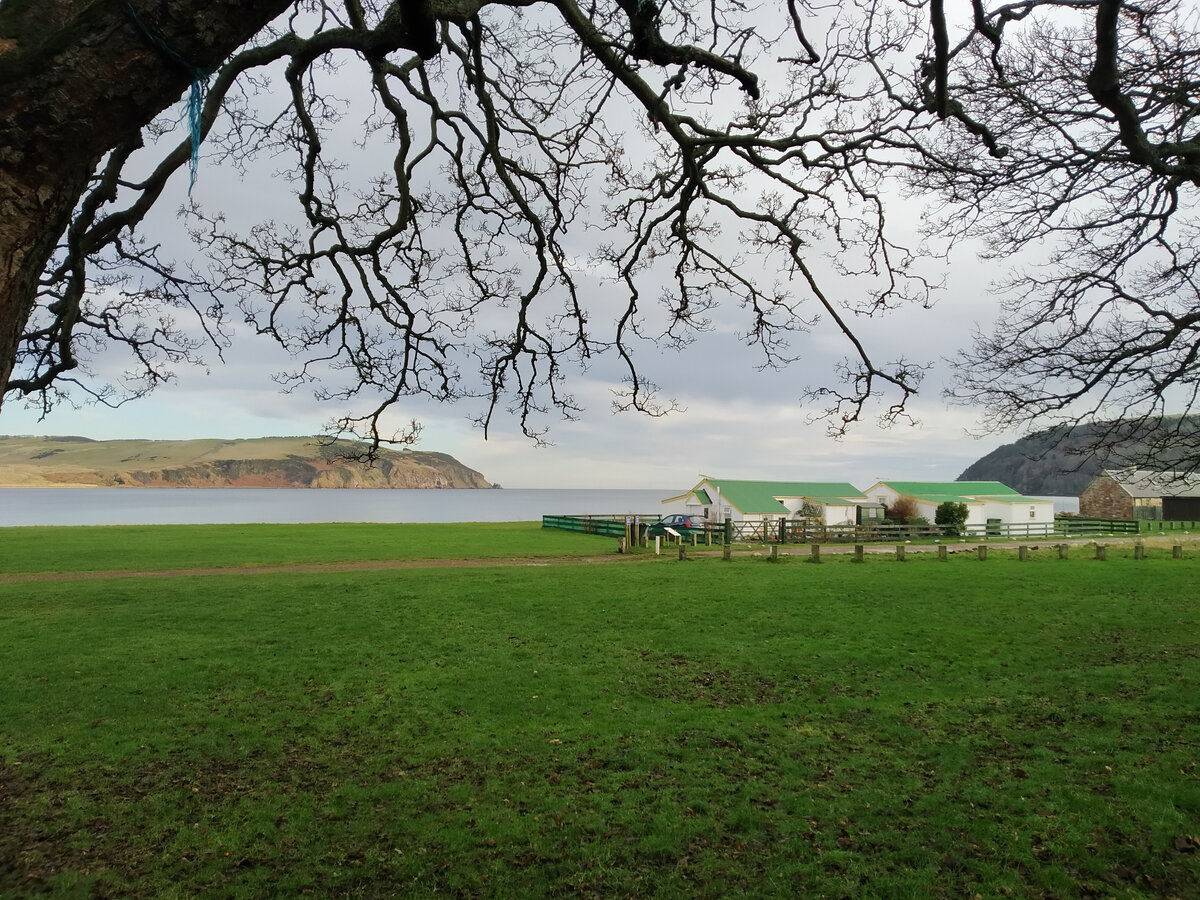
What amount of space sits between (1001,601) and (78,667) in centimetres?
1994

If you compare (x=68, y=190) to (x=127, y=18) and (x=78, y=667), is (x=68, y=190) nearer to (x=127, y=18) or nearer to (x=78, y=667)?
(x=127, y=18)

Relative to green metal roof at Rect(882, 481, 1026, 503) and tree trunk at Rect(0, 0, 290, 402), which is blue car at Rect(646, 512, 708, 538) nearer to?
green metal roof at Rect(882, 481, 1026, 503)

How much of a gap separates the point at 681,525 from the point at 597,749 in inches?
1518

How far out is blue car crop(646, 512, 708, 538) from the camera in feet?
142

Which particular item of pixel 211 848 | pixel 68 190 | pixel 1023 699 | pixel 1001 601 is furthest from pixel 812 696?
pixel 1001 601

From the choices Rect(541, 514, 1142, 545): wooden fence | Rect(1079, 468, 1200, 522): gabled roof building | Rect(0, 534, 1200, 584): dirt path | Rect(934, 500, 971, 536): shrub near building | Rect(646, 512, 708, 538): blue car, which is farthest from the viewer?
Rect(1079, 468, 1200, 522): gabled roof building

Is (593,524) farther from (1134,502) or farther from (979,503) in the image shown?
(1134,502)

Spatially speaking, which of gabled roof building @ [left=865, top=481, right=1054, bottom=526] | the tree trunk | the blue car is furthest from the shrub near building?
the tree trunk

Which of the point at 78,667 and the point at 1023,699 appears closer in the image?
the point at 1023,699

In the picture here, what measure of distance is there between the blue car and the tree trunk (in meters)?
38.5

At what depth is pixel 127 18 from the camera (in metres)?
2.66

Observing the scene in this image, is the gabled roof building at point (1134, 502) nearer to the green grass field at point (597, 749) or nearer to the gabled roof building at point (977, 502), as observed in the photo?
the gabled roof building at point (977, 502)

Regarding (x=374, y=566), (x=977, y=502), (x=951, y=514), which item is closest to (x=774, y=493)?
(x=951, y=514)

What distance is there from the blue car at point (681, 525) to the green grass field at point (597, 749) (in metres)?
25.6
